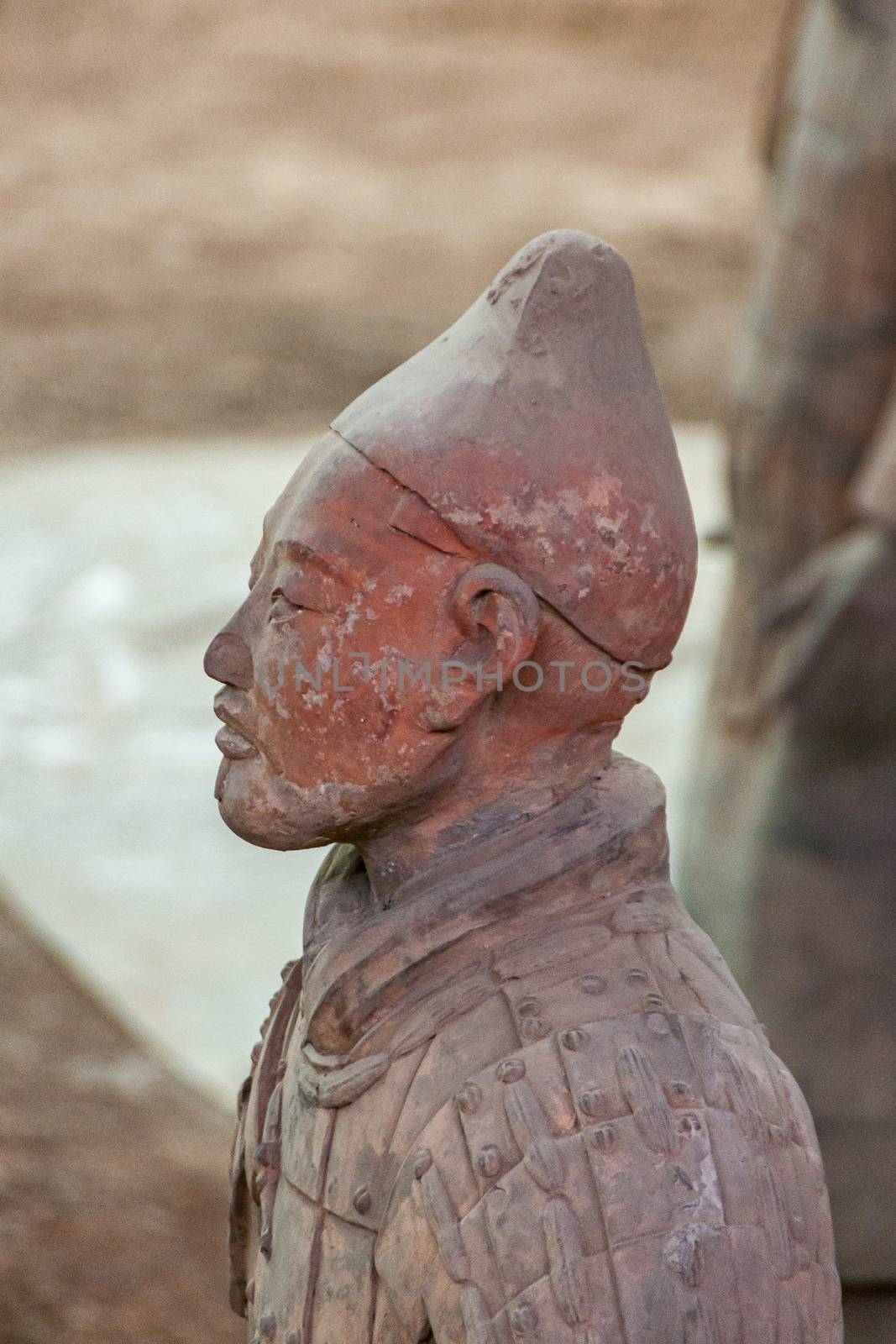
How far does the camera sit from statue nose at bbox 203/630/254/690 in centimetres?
202

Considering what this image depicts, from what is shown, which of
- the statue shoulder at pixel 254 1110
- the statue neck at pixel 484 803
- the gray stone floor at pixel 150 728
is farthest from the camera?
the gray stone floor at pixel 150 728

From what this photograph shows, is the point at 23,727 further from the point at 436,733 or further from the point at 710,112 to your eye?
the point at 710,112

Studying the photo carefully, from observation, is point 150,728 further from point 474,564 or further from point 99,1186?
point 474,564

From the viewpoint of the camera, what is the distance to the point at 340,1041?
1979 millimetres

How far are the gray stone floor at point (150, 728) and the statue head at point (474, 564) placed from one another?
11.4ft

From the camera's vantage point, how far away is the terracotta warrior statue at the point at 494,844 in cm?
181

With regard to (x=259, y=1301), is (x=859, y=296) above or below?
above

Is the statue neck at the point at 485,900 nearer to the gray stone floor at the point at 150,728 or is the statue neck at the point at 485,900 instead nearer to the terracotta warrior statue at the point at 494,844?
the terracotta warrior statue at the point at 494,844

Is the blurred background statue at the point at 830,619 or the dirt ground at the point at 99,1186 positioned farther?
the dirt ground at the point at 99,1186

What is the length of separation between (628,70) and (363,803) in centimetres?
1408

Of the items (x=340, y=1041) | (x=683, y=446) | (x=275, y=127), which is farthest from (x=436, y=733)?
(x=275, y=127)

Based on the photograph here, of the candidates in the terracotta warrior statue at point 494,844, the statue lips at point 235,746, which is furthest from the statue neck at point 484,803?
the statue lips at point 235,746

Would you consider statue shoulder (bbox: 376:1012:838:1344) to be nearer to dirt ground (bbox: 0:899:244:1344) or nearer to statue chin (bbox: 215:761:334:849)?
statue chin (bbox: 215:761:334:849)

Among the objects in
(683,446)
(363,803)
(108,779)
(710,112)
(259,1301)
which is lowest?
(259,1301)
